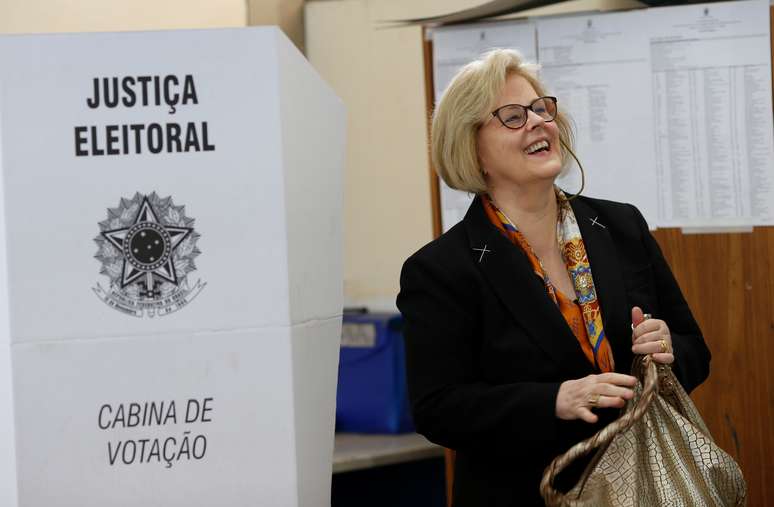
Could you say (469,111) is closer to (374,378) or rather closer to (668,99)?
(668,99)

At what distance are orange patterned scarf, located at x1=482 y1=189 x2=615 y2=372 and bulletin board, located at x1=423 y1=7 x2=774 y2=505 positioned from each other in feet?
2.86

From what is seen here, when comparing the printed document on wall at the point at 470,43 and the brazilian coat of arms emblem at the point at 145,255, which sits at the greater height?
the printed document on wall at the point at 470,43

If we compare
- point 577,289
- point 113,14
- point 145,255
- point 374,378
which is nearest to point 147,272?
point 145,255

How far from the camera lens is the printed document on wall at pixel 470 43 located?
2.54 m

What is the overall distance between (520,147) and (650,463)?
0.55m

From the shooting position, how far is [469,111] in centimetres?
164

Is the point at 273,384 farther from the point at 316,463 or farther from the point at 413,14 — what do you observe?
the point at 413,14

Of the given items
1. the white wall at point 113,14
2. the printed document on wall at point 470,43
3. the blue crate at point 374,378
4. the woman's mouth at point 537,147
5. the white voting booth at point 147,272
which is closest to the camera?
the white voting booth at point 147,272

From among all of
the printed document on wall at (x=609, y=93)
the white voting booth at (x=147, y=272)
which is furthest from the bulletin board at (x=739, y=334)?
the white voting booth at (x=147, y=272)

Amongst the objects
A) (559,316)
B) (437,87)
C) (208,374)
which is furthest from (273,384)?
(437,87)

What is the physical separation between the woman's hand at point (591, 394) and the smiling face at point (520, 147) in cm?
36

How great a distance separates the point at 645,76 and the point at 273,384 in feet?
5.37

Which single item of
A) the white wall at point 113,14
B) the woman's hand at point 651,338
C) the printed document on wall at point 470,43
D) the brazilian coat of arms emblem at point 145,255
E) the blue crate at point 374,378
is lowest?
the blue crate at point 374,378

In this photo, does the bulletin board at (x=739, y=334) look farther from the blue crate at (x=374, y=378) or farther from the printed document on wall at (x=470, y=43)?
the blue crate at (x=374, y=378)
